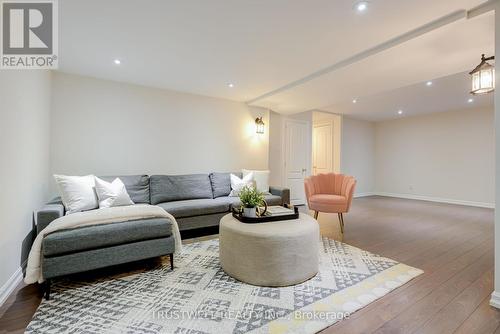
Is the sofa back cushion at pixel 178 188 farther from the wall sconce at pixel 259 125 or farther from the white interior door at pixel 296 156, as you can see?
the white interior door at pixel 296 156

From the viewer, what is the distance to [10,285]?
198 centimetres

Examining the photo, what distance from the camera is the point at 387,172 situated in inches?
304

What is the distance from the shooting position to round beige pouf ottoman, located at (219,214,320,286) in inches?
79.4

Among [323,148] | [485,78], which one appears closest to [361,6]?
[485,78]

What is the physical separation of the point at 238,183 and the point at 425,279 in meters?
2.79

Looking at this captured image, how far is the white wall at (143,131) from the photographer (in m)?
3.40

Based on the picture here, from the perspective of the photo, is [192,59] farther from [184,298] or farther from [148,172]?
[184,298]

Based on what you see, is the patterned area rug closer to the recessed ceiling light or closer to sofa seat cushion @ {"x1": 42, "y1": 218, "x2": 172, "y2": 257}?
sofa seat cushion @ {"x1": 42, "y1": 218, "x2": 172, "y2": 257}

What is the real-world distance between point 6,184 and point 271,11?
265 cm

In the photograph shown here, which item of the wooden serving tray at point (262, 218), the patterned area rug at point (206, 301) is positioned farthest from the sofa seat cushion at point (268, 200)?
the patterned area rug at point (206, 301)

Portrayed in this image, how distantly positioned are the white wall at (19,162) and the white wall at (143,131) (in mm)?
443

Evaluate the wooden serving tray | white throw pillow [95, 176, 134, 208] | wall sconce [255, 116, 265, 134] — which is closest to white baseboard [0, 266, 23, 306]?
Result: white throw pillow [95, 176, 134, 208]

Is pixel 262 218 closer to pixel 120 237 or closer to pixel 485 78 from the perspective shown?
pixel 120 237

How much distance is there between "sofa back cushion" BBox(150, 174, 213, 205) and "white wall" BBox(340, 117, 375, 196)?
4.70 meters
